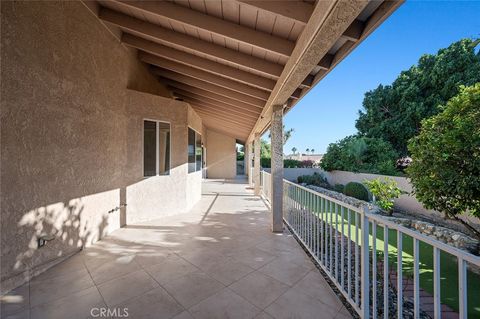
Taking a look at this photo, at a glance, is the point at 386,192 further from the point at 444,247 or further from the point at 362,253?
the point at 444,247

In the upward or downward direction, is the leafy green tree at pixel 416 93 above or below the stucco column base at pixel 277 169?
above

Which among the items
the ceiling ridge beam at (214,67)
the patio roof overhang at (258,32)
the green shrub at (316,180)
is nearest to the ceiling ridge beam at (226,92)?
the patio roof overhang at (258,32)

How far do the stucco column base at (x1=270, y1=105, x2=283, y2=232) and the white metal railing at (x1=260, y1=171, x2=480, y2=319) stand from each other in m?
0.29

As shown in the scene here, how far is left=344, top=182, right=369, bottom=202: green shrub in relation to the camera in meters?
9.04

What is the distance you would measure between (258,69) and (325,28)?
1.42 m

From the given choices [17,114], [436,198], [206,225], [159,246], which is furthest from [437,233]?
[17,114]

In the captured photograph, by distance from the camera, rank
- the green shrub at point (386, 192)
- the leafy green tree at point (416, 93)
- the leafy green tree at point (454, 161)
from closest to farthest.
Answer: the leafy green tree at point (454, 161)
the green shrub at point (386, 192)
the leafy green tree at point (416, 93)

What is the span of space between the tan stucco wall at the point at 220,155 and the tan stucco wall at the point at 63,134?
36.0 ft

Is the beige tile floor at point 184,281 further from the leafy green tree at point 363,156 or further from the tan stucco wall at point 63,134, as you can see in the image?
the leafy green tree at point 363,156

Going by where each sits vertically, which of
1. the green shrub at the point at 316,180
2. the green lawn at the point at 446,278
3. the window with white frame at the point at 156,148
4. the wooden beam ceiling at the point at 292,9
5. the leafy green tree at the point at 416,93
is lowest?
the green lawn at the point at 446,278

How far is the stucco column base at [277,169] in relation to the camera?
13.8 feet

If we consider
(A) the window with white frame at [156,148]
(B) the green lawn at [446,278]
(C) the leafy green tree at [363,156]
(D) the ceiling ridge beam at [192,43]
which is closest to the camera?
(B) the green lawn at [446,278]

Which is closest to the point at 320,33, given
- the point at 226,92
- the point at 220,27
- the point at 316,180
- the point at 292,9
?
the point at 292,9

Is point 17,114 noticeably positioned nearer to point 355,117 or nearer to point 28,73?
point 28,73
